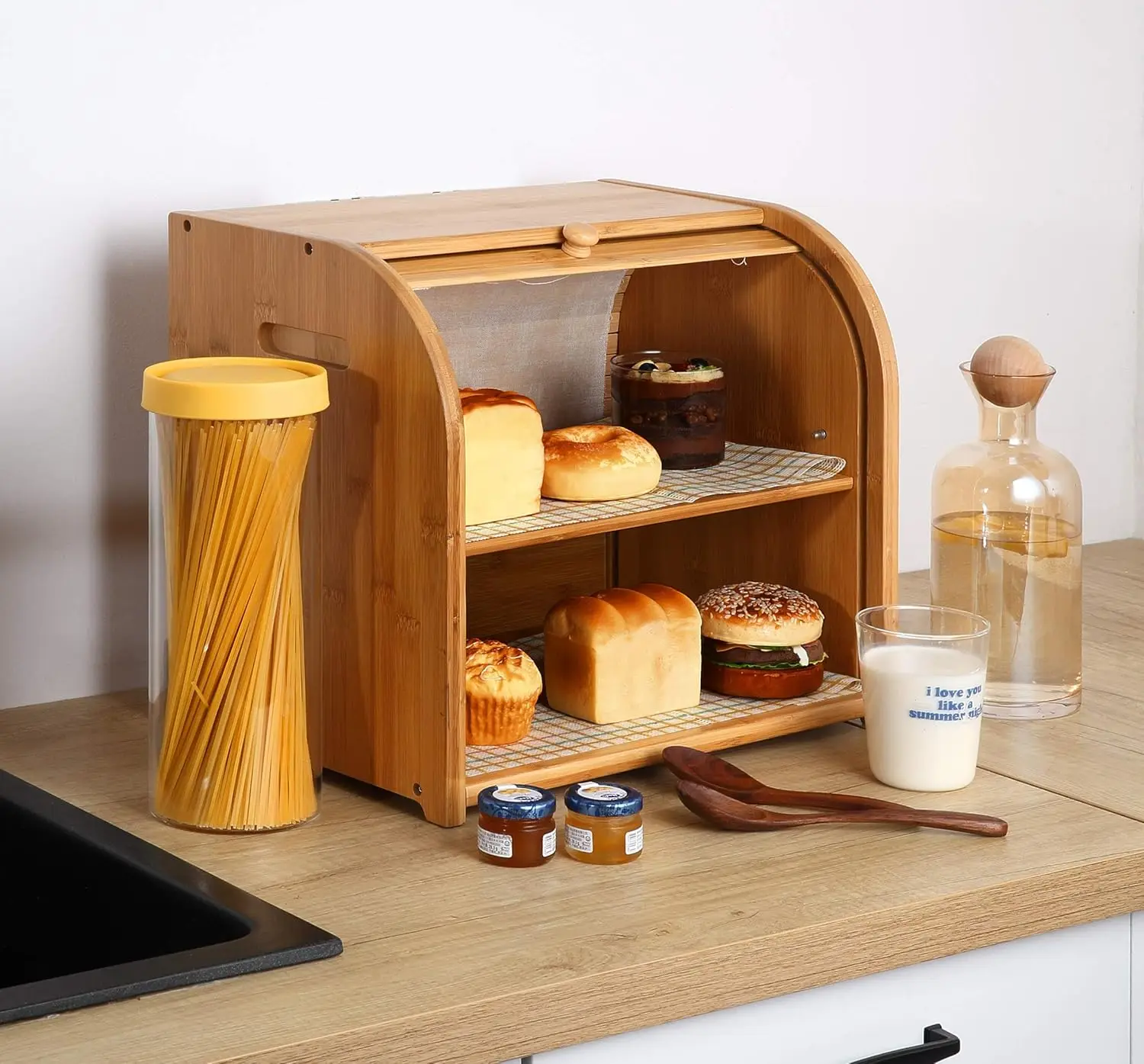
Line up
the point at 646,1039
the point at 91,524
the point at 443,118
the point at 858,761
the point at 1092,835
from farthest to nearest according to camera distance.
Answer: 1. the point at 443,118
2. the point at 91,524
3. the point at 858,761
4. the point at 1092,835
5. the point at 646,1039

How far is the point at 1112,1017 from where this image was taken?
1275 millimetres

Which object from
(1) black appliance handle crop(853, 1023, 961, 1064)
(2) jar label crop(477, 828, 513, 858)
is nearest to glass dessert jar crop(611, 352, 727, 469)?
(2) jar label crop(477, 828, 513, 858)

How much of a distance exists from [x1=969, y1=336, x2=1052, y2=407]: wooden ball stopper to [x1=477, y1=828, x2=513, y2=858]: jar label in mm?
613

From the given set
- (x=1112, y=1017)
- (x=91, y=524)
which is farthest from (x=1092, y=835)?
(x=91, y=524)

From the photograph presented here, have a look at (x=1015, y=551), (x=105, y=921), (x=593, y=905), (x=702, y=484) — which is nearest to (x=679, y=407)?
(x=702, y=484)

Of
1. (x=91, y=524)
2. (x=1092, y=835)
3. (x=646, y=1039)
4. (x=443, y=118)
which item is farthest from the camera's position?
(x=443, y=118)

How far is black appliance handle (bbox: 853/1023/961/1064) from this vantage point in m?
1.16

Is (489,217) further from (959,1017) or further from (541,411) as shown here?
(959,1017)

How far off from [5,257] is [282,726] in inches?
21.5

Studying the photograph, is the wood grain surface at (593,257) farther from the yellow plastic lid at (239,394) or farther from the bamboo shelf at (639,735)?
the bamboo shelf at (639,735)

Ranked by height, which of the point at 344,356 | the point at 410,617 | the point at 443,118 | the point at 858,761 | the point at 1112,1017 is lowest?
the point at 1112,1017

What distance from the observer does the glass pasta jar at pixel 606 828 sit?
1.21 meters

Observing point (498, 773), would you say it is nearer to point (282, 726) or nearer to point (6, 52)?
point (282, 726)

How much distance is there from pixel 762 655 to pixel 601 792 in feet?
0.99
